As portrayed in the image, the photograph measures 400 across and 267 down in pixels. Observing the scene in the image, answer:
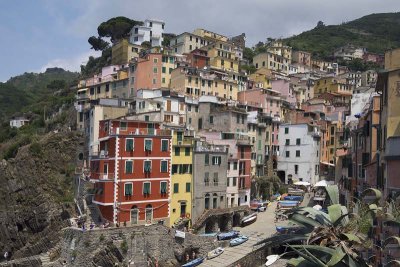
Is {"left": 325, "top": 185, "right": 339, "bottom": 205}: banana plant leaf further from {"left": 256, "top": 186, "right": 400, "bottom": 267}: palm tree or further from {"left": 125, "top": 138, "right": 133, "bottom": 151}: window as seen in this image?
{"left": 125, "top": 138, "right": 133, "bottom": 151}: window

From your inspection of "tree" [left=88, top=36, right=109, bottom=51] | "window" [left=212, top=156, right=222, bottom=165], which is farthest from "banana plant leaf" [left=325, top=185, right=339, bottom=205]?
"tree" [left=88, top=36, right=109, bottom=51]

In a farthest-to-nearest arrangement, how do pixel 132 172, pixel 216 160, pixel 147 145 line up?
pixel 216 160, pixel 147 145, pixel 132 172

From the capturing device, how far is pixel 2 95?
132500mm

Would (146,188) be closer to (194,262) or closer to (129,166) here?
(129,166)

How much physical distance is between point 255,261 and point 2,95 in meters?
113

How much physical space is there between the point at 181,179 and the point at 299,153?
2678 cm

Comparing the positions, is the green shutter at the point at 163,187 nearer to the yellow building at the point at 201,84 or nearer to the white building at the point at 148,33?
the yellow building at the point at 201,84

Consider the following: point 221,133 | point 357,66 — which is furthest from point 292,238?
point 357,66

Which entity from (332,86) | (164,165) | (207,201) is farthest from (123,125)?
(332,86)

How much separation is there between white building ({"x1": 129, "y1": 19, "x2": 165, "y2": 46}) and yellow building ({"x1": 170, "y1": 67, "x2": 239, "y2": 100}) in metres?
34.0

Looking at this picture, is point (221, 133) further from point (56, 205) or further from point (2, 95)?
point (2, 95)

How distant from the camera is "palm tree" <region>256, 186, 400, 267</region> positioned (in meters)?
11.3

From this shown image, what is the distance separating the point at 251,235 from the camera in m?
45.9

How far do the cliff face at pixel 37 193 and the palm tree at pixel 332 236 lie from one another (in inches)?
1649
